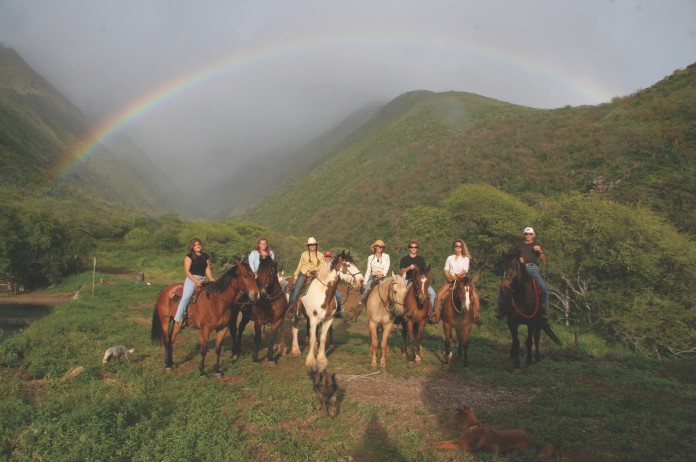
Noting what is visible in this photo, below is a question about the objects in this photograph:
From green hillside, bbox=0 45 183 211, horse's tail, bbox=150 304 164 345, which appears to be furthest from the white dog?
green hillside, bbox=0 45 183 211

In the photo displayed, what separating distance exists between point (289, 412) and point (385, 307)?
3.85 m

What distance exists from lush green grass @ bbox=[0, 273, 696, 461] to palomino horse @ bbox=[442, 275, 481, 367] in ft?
2.46

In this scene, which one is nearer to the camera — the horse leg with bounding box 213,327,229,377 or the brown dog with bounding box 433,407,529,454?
the brown dog with bounding box 433,407,529,454

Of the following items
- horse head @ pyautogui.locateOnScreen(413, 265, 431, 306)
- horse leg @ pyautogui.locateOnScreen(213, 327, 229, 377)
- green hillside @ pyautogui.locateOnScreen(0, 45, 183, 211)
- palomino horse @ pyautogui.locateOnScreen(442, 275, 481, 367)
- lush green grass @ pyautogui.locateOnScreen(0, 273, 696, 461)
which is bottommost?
lush green grass @ pyautogui.locateOnScreen(0, 273, 696, 461)

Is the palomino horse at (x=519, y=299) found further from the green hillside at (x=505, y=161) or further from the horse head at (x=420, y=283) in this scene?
the green hillside at (x=505, y=161)

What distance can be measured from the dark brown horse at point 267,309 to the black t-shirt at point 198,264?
1.24 meters

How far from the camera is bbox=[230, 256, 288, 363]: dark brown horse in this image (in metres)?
9.91

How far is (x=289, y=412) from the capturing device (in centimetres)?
710

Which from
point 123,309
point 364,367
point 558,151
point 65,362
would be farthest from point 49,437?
point 558,151

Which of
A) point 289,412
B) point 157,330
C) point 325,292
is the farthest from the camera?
point 157,330

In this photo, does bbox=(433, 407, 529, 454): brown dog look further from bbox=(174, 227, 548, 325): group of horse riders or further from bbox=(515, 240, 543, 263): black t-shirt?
bbox=(515, 240, 543, 263): black t-shirt

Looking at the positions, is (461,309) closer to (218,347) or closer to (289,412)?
(289,412)

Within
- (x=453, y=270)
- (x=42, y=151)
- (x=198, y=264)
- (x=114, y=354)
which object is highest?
(x=42, y=151)

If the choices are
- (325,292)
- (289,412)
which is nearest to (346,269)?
(325,292)
